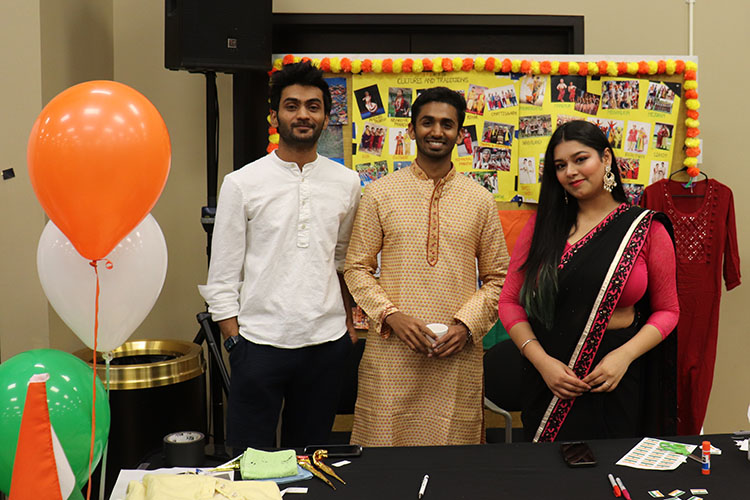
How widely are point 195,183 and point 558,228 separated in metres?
2.12

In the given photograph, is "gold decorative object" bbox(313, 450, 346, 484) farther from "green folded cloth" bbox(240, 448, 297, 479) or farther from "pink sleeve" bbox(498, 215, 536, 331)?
"pink sleeve" bbox(498, 215, 536, 331)

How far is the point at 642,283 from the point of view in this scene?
1888 mm

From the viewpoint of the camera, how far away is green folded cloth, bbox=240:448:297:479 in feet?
4.50

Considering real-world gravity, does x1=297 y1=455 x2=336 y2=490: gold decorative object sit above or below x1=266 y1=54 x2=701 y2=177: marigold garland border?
below

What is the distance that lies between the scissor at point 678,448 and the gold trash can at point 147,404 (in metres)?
1.75

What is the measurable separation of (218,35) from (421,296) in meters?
1.54

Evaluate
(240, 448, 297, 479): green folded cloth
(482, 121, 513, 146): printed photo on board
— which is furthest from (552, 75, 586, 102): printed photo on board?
(240, 448, 297, 479): green folded cloth

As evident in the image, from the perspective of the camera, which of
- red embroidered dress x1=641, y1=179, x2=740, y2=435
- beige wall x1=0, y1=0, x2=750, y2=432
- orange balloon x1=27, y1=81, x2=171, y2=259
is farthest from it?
beige wall x1=0, y1=0, x2=750, y2=432

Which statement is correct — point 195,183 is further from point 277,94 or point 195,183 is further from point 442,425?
point 442,425

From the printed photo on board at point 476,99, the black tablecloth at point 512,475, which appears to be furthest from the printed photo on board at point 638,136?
the black tablecloth at point 512,475

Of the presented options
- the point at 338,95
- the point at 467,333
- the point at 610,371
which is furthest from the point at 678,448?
the point at 338,95

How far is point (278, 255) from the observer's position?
2090 mm

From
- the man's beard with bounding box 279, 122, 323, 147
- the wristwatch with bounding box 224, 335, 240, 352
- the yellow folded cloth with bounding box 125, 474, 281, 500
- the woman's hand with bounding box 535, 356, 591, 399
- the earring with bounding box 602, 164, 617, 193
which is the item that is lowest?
the yellow folded cloth with bounding box 125, 474, 281, 500

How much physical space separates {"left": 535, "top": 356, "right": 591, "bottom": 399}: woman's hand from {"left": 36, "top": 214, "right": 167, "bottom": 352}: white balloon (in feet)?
3.46
